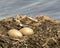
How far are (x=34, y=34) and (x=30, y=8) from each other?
369 centimetres

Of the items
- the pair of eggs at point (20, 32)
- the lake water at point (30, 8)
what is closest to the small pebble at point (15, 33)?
the pair of eggs at point (20, 32)

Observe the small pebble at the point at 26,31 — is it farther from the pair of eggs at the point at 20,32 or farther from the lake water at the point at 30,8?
the lake water at the point at 30,8

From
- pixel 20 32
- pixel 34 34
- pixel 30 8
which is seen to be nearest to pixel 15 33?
pixel 20 32

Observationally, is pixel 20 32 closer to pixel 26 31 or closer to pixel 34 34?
pixel 26 31

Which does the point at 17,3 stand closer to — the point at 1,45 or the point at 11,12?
the point at 11,12

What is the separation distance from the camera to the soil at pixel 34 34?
4035mm

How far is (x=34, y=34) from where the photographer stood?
14.0ft

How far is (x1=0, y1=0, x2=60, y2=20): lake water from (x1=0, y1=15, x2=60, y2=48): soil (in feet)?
7.89

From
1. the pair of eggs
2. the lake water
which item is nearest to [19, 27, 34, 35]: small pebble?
the pair of eggs

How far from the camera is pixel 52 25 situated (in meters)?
4.64

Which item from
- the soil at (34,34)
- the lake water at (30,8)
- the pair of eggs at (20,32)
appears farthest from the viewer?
the lake water at (30,8)

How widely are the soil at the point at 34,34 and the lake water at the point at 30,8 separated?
241cm

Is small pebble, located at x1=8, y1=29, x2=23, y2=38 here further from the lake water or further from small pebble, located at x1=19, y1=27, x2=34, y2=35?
the lake water

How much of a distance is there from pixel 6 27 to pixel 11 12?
3.31 meters
